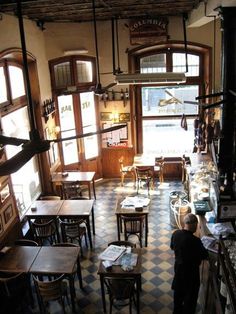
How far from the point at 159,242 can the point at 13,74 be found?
5477 mm

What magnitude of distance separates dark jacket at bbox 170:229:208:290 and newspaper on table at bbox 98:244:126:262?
48.8 inches

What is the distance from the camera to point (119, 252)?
21.7 feet

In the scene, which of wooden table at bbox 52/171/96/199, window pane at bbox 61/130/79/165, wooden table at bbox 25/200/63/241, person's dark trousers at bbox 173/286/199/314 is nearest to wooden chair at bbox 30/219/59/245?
wooden table at bbox 25/200/63/241

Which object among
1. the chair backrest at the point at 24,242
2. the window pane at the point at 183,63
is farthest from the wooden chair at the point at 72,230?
the window pane at the point at 183,63

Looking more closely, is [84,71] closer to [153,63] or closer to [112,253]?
[153,63]

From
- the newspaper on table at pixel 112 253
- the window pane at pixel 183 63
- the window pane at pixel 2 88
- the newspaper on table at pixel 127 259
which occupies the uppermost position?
the window pane at pixel 183 63

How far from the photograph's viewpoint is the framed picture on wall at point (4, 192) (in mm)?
7465

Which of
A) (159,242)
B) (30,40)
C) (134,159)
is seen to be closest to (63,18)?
(30,40)

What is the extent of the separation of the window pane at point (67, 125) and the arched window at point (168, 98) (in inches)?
86.4

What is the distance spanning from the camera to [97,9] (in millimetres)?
8969

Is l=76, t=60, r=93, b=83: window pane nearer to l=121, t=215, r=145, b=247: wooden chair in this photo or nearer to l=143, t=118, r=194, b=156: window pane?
l=143, t=118, r=194, b=156: window pane

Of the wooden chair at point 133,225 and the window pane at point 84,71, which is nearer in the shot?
the wooden chair at point 133,225

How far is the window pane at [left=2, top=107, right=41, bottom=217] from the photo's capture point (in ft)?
28.4

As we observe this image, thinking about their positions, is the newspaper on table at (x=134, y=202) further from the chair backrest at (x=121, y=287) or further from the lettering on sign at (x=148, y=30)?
the lettering on sign at (x=148, y=30)
